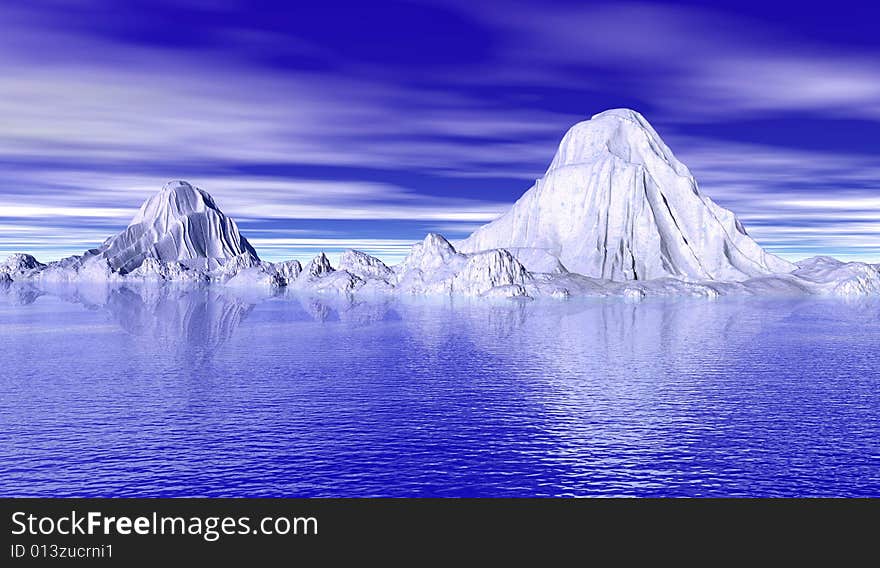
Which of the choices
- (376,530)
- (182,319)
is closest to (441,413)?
(376,530)

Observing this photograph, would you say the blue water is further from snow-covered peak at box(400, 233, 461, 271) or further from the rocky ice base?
snow-covered peak at box(400, 233, 461, 271)

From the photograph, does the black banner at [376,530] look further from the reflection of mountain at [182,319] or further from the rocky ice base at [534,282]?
the rocky ice base at [534,282]

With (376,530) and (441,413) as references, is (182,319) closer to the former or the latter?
(441,413)

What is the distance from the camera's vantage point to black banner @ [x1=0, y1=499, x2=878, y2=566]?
58.6 feet

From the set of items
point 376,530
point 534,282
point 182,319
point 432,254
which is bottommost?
point 376,530

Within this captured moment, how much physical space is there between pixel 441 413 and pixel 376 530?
19.3 metres

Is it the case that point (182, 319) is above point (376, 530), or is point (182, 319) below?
above

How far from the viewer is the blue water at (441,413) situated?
27109 millimetres

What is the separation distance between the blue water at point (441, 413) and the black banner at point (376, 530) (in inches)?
177

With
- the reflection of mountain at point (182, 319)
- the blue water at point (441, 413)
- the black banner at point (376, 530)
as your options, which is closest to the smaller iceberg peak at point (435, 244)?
the reflection of mountain at point (182, 319)

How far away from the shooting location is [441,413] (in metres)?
38.4

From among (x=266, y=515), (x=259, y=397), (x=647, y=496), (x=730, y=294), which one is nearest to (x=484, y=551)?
(x=266, y=515)

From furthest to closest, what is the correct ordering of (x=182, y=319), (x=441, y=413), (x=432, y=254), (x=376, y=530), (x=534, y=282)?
(x=432, y=254) → (x=534, y=282) → (x=182, y=319) → (x=441, y=413) → (x=376, y=530)

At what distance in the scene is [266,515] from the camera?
20.0m
